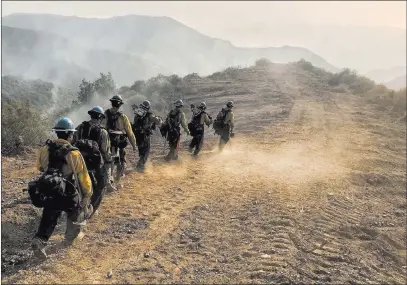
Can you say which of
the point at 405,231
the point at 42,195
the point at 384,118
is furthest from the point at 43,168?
the point at 384,118

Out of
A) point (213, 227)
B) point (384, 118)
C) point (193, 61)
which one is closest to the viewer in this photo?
point (213, 227)

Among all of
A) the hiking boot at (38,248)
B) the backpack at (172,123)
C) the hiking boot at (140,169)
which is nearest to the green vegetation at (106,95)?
the hiking boot at (140,169)

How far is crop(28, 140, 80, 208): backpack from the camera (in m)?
5.45

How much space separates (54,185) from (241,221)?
356 centimetres

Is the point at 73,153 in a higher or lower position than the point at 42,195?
higher

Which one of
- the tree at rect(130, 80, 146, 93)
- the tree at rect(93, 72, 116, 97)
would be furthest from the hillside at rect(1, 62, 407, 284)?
the tree at rect(130, 80, 146, 93)

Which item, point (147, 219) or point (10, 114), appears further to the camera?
point (10, 114)

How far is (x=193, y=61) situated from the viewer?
172375 mm

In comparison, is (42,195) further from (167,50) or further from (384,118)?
(167,50)

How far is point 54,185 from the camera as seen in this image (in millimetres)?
5453

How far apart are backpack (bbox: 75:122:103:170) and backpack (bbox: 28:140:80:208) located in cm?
82

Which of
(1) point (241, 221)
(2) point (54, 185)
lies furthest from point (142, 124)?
(2) point (54, 185)

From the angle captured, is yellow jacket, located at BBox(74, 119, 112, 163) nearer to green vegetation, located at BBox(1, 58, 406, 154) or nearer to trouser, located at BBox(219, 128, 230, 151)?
green vegetation, located at BBox(1, 58, 406, 154)

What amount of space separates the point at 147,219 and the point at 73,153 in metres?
2.33
